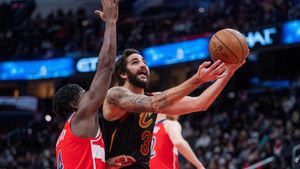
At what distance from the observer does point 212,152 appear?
14211 mm

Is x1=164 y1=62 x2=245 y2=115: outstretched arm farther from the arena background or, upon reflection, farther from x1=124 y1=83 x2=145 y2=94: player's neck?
the arena background

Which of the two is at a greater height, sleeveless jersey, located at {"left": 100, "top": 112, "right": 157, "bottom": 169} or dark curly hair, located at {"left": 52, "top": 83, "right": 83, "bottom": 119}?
dark curly hair, located at {"left": 52, "top": 83, "right": 83, "bottom": 119}

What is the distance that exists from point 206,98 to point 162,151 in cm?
201

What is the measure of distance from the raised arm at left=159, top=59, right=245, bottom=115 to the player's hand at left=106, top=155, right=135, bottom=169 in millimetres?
524

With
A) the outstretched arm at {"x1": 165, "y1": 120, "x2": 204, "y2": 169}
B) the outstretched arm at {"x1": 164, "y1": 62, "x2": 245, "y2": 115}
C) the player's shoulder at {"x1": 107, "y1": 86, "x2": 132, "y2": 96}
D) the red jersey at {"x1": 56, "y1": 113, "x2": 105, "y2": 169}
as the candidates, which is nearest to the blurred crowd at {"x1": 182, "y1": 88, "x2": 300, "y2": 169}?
the outstretched arm at {"x1": 165, "y1": 120, "x2": 204, "y2": 169}

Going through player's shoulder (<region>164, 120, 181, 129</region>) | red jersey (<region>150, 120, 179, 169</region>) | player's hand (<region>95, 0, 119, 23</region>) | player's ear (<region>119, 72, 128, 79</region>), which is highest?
player's hand (<region>95, 0, 119, 23</region>)

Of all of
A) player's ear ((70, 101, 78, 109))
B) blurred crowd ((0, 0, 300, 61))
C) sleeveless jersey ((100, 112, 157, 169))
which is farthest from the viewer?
blurred crowd ((0, 0, 300, 61))

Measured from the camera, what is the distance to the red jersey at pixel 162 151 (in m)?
6.54

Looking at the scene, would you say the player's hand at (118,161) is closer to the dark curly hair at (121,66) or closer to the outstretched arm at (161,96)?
the outstretched arm at (161,96)

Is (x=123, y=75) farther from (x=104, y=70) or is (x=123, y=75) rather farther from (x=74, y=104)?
(x=104, y=70)

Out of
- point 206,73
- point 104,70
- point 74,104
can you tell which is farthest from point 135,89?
point 206,73

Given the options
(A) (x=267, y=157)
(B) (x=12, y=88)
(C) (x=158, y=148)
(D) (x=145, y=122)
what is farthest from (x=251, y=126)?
(B) (x=12, y=88)

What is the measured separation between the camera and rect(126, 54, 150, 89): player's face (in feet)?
15.6

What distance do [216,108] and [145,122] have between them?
44.4 feet
